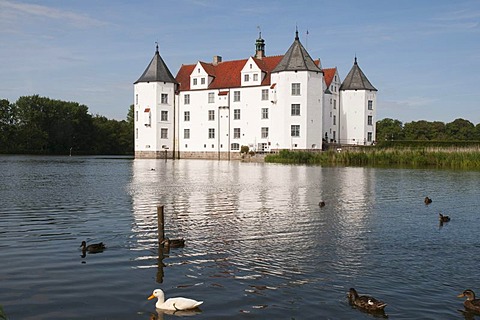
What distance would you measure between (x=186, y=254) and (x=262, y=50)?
186 feet

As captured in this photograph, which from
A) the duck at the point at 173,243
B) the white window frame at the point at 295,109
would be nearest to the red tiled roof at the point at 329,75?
the white window frame at the point at 295,109

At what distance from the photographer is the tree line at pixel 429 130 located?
307 ft

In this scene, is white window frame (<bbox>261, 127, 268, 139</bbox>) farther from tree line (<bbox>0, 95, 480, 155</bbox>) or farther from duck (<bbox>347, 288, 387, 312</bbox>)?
duck (<bbox>347, 288, 387, 312</bbox>)

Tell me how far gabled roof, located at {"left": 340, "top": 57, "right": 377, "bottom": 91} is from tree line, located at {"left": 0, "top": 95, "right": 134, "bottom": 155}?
42.8m

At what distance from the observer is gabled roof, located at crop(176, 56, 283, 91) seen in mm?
59953

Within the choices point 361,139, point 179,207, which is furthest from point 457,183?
point 361,139

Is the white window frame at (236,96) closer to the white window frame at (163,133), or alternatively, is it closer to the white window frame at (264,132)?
the white window frame at (264,132)

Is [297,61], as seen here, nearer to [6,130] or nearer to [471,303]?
[6,130]

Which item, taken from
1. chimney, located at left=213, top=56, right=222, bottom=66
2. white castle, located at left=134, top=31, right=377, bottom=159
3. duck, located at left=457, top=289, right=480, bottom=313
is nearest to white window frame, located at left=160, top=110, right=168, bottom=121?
white castle, located at left=134, top=31, right=377, bottom=159

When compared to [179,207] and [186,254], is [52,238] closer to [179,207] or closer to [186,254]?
[186,254]

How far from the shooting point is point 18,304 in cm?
675

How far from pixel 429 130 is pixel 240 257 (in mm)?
93343

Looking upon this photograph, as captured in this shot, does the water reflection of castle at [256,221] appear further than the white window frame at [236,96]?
No

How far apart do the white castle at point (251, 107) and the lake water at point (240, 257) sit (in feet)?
124
